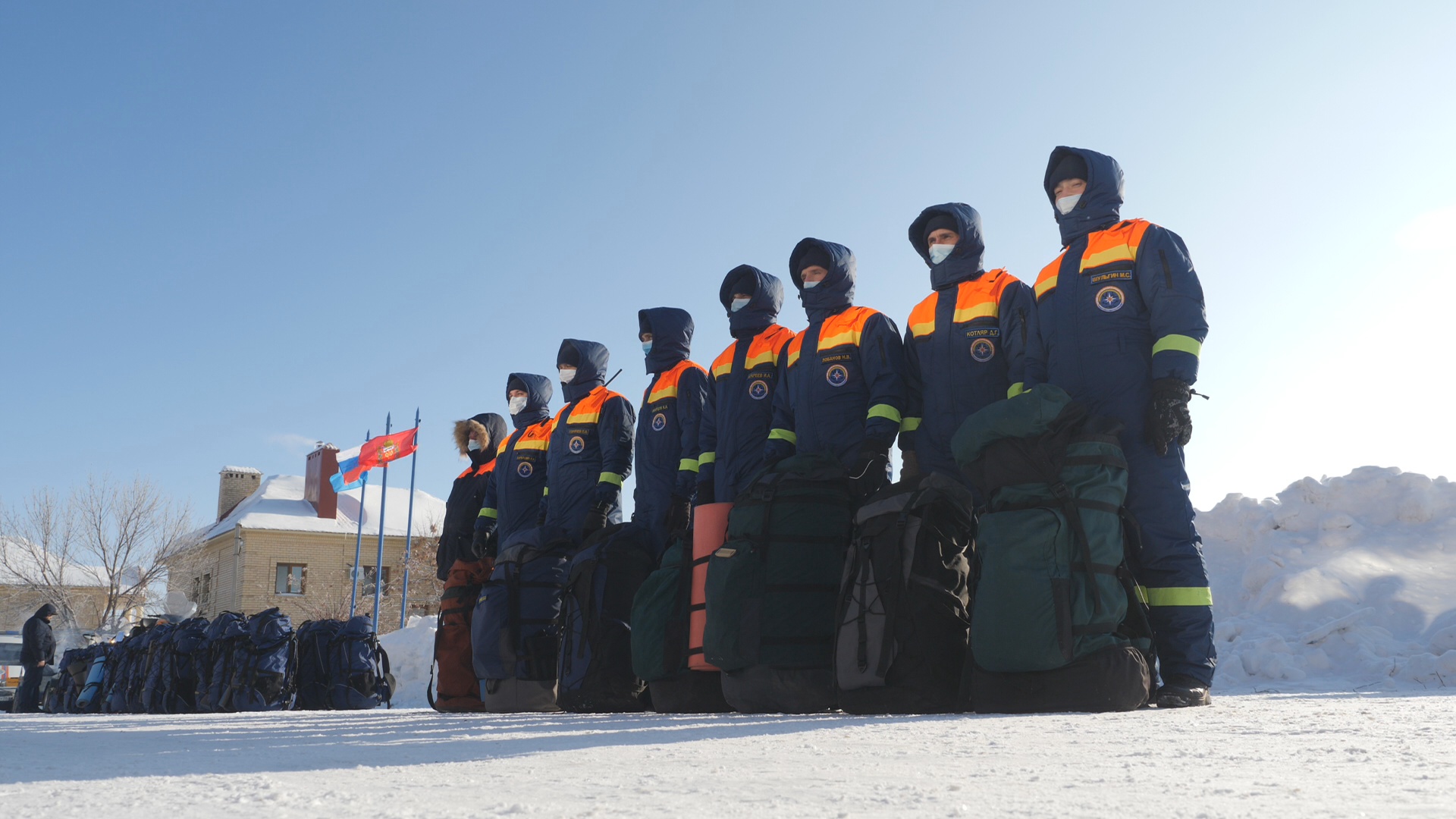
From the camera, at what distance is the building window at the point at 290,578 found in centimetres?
4112

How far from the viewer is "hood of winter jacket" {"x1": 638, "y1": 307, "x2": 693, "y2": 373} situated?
717cm

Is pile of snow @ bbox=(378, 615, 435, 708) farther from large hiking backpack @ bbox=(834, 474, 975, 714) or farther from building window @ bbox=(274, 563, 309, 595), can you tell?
building window @ bbox=(274, 563, 309, 595)

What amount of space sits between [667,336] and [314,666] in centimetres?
584

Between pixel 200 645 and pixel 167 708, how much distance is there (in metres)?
0.73

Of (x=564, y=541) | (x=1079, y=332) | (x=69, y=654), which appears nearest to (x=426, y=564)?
(x=69, y=654)

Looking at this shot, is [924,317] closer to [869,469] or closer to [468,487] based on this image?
[869,469]

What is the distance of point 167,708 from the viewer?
1145cm

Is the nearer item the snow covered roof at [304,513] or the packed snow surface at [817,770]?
the packed snow surface at [817,770]

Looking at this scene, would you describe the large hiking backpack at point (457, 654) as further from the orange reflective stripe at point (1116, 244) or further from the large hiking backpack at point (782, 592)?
the orange reflective stripe at point (1116, 244)

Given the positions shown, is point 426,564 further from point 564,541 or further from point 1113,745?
point 1113,745

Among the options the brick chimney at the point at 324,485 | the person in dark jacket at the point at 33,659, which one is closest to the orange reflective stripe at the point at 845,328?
the person in dark jacket at the point at 33,659

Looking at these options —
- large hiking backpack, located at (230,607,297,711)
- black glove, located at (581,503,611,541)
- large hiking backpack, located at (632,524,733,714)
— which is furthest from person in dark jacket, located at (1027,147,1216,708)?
large hiking backpack, located at (230,607,297,711)

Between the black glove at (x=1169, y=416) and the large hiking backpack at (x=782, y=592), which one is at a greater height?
the black glove at (x=1169, y=416)

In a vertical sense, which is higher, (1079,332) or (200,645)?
(1079,332)
